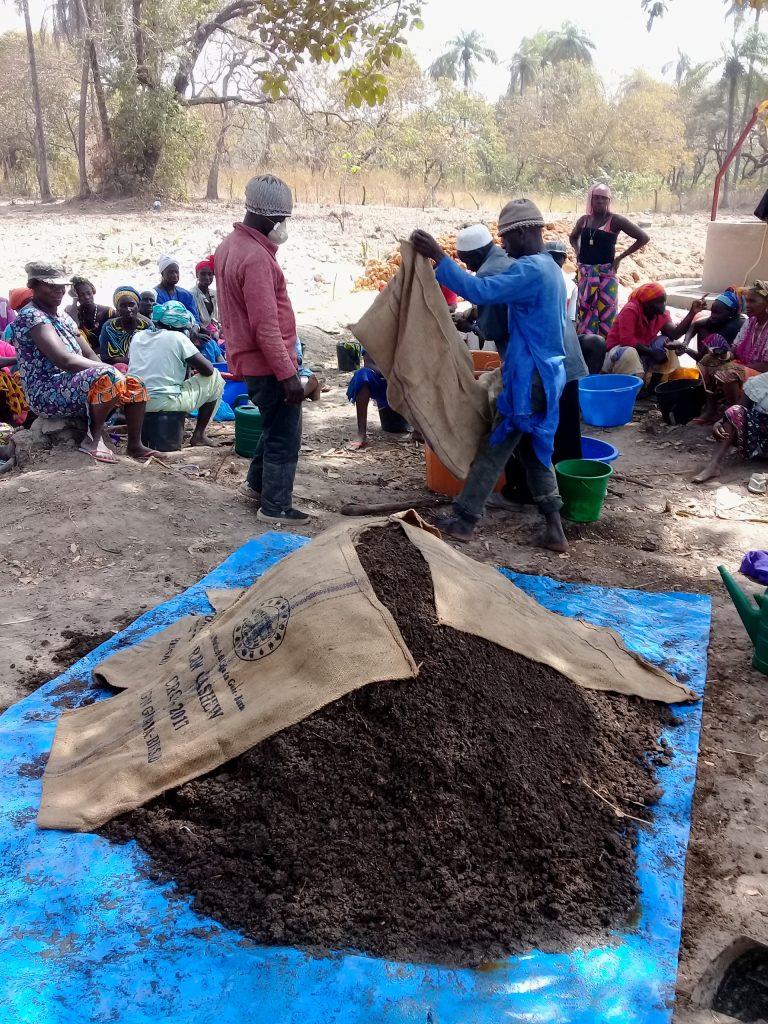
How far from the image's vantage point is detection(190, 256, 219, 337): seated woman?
7770mm

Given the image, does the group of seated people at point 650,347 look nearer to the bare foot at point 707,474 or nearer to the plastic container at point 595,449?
the bare foot at point 707,474

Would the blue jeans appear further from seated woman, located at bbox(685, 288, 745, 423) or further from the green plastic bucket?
seated woman, located at bbox(685, 288, 745, 423)

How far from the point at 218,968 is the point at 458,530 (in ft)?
9.33

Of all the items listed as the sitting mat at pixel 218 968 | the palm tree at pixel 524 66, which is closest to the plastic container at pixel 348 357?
the sitting mat at pixel 218 968

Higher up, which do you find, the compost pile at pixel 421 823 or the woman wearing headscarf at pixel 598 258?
the woman wearing headscarf at pixel 598 258

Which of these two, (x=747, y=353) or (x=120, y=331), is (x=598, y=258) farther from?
(x=120, y=331)

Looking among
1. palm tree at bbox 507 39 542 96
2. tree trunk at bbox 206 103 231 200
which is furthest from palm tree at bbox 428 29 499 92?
tree trunk at bbox 206 103 231 200

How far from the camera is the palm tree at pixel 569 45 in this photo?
163 ft

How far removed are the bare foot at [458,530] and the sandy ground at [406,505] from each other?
4.4 inches

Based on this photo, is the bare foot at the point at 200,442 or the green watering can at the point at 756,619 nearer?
the green watering can at the point at 756,619

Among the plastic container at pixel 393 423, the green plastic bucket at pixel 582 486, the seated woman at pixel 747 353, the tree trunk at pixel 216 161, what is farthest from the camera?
the tree trunk at pixel 216 161

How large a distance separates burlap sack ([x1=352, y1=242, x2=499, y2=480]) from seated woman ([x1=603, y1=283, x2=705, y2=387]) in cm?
309

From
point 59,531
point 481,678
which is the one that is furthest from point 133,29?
point 481,678

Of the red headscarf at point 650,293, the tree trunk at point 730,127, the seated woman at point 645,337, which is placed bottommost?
the seated woman at point 645,337
